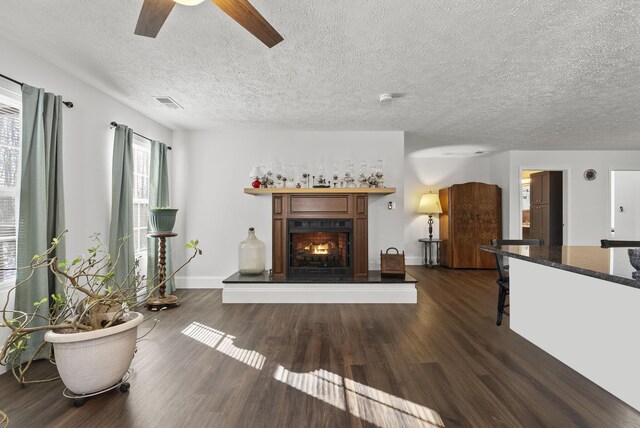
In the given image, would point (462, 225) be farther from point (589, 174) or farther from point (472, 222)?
point (589, 174)

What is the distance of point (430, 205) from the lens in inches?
261

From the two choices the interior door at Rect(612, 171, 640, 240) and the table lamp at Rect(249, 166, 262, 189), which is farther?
the interior door at Rect(612, 171, 640, 240)

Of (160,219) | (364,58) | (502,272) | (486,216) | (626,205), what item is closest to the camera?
(364,58)

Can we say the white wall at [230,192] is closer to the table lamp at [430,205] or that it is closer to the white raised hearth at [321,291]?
the white raised hearth at [321,291]

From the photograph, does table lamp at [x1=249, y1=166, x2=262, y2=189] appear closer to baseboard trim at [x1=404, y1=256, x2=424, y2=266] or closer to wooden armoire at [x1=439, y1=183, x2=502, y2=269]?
wooden armoire at [x1=439, y1=183, x2=502, y2=269]

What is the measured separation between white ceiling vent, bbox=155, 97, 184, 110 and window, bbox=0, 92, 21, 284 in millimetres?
1251

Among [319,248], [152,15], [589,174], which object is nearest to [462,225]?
[589,174]

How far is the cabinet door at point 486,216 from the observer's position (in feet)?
20.6

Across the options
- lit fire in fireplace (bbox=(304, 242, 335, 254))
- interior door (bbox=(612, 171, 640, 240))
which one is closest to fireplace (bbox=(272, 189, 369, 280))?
lit fire in fireplace (bbox=(304, 242, 335, 254))

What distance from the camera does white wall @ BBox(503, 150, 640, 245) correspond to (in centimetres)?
605

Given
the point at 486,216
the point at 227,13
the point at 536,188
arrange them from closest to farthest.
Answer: the point at 227,13
the point at 486,216
the point at 536,188

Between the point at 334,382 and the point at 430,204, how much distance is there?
521cm

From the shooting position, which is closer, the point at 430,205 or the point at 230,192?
the point at 230,192

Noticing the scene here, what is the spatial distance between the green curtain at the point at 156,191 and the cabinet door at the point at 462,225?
5195 mm
